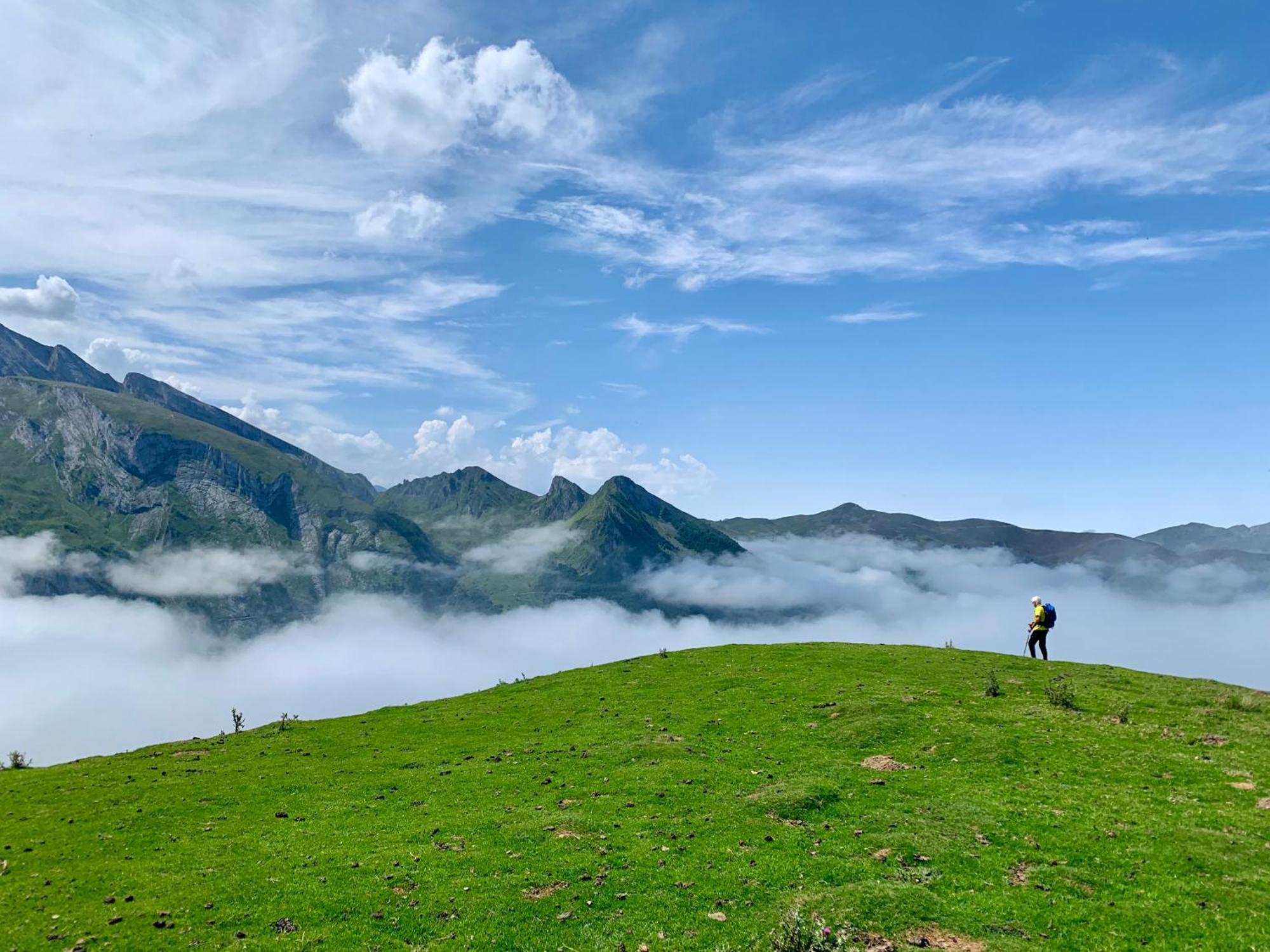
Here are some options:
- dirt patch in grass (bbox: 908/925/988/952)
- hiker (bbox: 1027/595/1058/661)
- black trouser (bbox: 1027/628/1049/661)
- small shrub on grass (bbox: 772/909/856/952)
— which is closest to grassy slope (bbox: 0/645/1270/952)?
dirt patch in grass (bbox: 908/925/988/952)

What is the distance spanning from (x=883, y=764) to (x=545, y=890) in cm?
1904

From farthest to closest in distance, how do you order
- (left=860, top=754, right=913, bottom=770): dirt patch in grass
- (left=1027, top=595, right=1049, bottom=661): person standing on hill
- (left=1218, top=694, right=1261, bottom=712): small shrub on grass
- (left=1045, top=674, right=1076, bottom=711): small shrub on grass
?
(left=1027, top=595, right=1049, bottom=661): person standing on hill < (left=1045, top=674, right=1076, bottom=711): small shrub on grass < (left=1218, top=694, right=1261, bottom=712): small shrub on grass < (left=860, top=754, right=913, bottom=770): dirt patch in grass

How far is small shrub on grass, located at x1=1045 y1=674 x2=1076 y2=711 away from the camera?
40.1 m

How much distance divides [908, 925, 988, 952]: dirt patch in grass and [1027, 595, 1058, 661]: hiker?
38.0 metres

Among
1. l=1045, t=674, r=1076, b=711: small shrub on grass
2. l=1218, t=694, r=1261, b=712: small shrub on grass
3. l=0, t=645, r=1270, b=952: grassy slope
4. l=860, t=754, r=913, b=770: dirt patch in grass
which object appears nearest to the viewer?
l=0, t=645, r=1270, b=952: grassy slope

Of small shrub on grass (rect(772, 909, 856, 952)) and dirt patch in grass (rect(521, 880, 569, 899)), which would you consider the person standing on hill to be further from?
dirt patch in grass (rect(521, 880, 569, 899))

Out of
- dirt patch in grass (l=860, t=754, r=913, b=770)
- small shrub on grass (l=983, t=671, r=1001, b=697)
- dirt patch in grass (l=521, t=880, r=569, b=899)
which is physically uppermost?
small shrub on grass (l=983, t=671, r=1001, b=697)

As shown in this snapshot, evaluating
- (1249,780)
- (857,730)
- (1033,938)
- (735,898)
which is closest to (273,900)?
(735,898)

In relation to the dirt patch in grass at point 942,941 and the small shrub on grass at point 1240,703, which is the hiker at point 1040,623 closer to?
the small shrub on grass at point 1240,703

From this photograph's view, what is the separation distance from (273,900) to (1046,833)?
27.3m

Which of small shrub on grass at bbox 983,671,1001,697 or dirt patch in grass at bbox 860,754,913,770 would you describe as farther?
small shrub on grass at bbox 983,671,1001,697

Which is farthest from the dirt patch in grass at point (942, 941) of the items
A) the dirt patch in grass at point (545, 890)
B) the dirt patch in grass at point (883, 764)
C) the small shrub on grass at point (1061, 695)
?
the small shrub on grass at point (1061, 695)

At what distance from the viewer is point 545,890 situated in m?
22.1

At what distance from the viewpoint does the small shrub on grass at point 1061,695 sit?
40.1m
